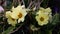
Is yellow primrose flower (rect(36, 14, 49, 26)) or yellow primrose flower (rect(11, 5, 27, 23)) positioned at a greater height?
yellow primrose flower (rect(11, 5, 27, 23))

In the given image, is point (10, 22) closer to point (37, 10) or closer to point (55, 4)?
point (37, 10)

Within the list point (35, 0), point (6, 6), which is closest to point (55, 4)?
point (35, 0)

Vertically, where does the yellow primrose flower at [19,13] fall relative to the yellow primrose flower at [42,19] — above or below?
above
